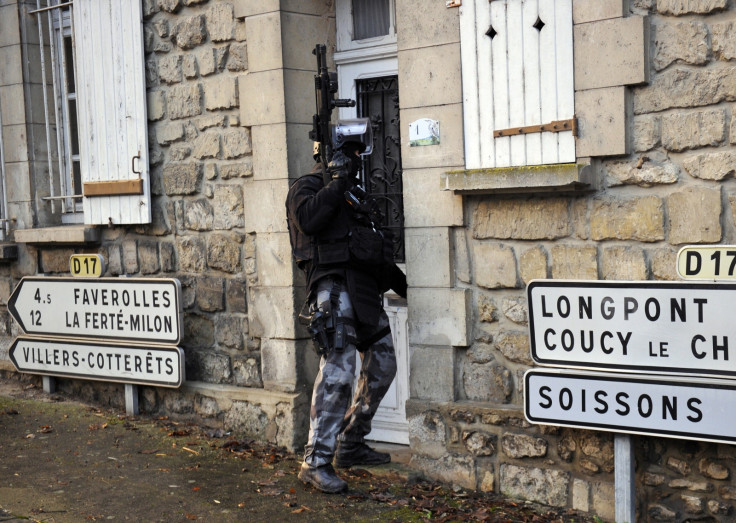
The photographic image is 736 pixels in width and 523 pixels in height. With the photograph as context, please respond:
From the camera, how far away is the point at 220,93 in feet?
21.2

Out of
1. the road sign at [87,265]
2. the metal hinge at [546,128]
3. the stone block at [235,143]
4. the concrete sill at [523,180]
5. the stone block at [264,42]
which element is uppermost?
the stone block at [264,42]

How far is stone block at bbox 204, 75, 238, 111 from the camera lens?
6375 millimetres

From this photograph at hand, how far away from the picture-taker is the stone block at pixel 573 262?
187 inches

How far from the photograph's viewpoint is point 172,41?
6.75 m

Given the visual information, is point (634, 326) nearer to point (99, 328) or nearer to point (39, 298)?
point (99, 328)

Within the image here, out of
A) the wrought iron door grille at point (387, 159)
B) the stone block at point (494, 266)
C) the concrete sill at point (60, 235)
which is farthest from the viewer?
the concrete sill at point (60, 235)

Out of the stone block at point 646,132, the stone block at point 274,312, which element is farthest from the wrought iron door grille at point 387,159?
the stone block at point 646,132

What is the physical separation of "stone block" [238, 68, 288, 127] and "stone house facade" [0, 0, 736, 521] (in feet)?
0.05

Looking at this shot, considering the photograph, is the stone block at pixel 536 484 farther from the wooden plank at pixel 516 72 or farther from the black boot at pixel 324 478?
the wooden plank at pixel 516 72

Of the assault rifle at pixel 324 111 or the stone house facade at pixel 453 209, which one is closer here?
the stone house facade at pixel 453 209

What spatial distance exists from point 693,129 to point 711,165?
19 centimetres

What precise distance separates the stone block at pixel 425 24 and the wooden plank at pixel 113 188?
2506 millimetres

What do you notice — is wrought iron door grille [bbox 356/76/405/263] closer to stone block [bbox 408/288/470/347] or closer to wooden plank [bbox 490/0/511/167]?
stone block [bbox 408/288/470/347]

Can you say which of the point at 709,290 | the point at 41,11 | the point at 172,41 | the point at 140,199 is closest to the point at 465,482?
the point at 709,290
